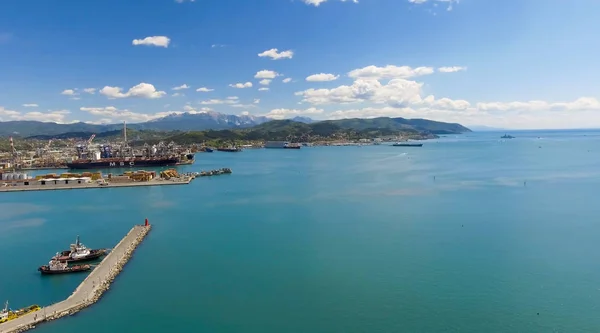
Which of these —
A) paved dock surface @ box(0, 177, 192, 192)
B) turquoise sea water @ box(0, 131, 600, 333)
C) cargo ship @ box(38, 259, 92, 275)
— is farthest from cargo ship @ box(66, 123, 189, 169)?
cargo ship @ box(38, 259, 92, 275)

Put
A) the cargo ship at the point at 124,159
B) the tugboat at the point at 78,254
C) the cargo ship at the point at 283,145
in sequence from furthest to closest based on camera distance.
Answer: the cargo ship at the point at 283,145, the cargo ship at the point at 124,159, the tugboat at the point at 78,254

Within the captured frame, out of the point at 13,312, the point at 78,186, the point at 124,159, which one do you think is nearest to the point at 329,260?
the point at 13,312

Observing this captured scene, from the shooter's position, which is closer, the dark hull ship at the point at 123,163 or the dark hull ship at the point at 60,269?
the dark hull ship at the point at 60,269

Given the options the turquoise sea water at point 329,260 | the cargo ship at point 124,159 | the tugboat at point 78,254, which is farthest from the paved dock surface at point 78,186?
the tugboat at point 78,254

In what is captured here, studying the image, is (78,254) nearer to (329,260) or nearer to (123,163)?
(329,260)

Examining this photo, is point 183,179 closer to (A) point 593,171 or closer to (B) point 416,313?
(B) point 416,313

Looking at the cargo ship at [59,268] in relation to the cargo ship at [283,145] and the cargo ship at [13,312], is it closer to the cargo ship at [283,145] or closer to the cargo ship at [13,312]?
the cargo ship at [13,312]
